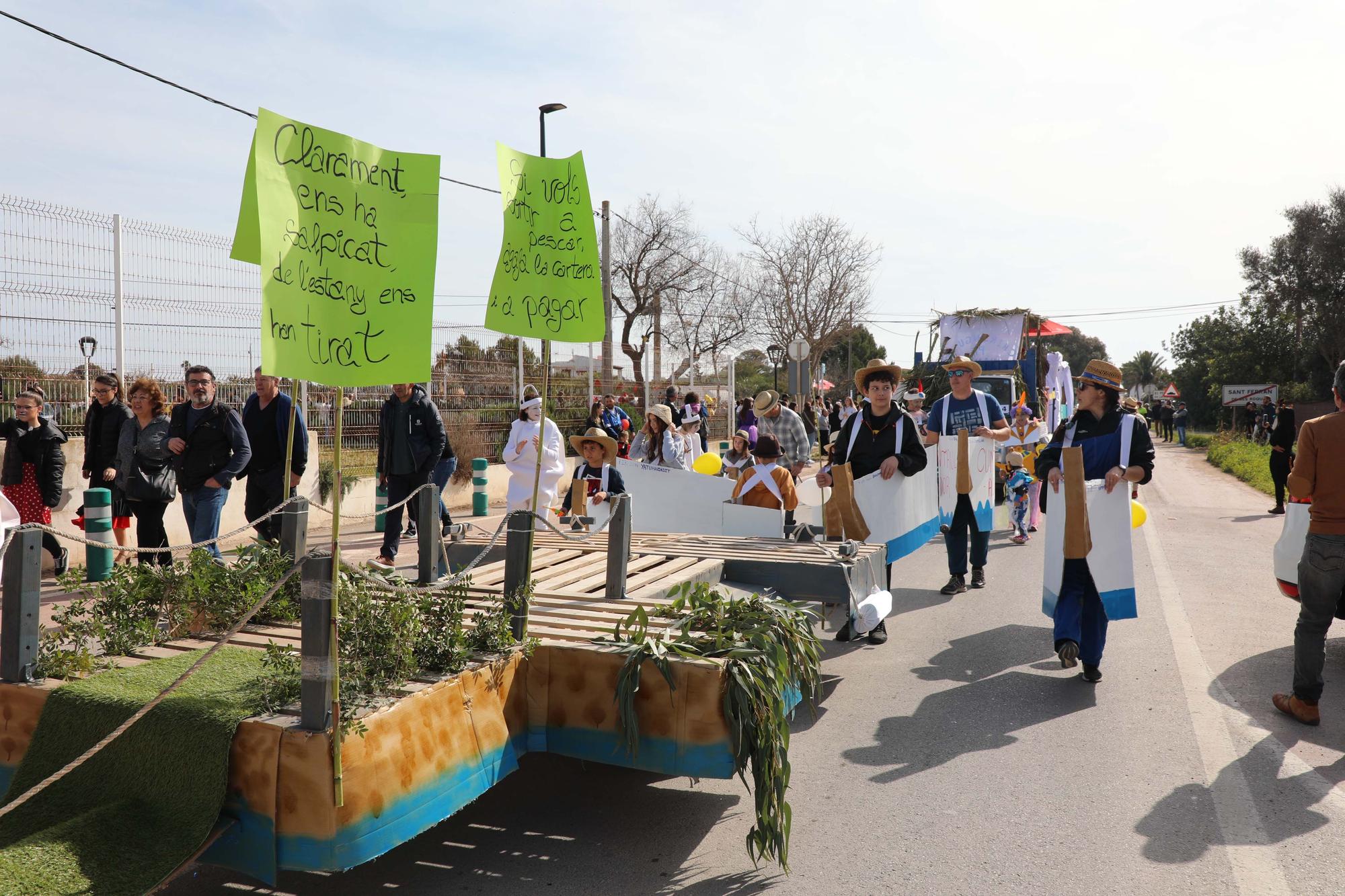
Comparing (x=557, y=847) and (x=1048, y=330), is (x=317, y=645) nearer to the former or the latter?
(x=557, y=847)

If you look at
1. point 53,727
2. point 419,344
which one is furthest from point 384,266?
point 53,727

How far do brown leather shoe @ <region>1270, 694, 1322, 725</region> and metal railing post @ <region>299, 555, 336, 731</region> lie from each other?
5.05 metres

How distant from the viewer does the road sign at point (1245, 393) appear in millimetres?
41688

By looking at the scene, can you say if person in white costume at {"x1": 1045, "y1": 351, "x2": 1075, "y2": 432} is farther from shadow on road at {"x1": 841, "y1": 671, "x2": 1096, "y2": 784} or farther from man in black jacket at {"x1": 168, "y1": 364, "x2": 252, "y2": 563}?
man in black jacket at {"x1": 168, "y1": 364, "x2": 252, "y2": 563}

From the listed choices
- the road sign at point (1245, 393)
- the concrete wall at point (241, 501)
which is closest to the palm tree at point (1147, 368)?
the road sign at point (1245, 393)

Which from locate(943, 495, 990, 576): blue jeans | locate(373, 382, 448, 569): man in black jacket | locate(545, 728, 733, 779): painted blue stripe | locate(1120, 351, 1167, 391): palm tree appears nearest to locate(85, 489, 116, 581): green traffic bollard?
locate(373, 382, 448, 569): man in black jacket

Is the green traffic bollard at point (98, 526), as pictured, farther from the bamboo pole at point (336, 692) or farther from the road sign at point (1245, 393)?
the road sign at point (1245, 393)

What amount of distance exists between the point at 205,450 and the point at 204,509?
45 centimetres

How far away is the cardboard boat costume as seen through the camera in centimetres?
616

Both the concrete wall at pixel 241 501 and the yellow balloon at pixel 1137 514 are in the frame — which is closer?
the yellow balloon at pixel 1137 514

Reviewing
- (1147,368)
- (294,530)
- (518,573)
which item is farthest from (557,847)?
(1147,368)

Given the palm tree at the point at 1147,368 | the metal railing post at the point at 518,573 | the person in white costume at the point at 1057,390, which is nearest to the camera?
the metal railing post at the point at 518,573

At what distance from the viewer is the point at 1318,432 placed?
17.8ft

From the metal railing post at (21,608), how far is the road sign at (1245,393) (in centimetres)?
4500
